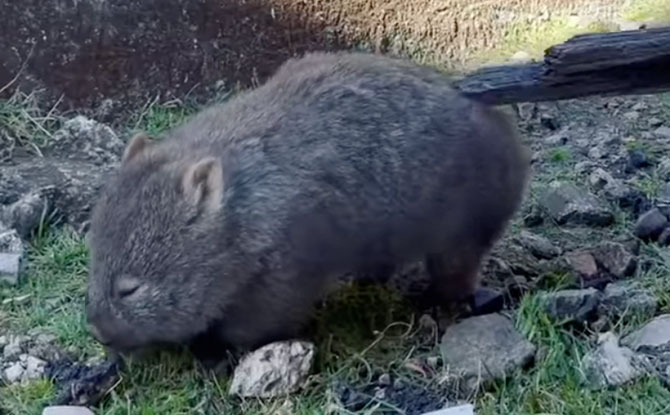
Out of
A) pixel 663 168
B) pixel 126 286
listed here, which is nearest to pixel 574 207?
pixel 663 168

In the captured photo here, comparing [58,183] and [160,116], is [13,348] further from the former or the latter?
[160,116]

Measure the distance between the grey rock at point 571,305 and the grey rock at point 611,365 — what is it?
6.7 inches

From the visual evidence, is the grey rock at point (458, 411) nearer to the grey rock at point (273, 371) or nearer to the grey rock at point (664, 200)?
the grey rock at point (273, 371)

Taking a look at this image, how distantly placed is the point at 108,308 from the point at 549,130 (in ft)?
8.47

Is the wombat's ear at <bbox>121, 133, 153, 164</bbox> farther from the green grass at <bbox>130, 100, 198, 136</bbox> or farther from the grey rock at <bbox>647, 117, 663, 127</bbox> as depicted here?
the grey rock at <bbox>647, 117, 663, 127</bbox>

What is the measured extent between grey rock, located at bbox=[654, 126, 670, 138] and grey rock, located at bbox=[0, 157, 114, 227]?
216 cm

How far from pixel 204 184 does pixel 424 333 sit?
2.70ft

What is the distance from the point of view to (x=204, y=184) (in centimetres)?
378

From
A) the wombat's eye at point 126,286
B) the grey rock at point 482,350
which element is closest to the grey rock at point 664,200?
the grey rock at point 482,350

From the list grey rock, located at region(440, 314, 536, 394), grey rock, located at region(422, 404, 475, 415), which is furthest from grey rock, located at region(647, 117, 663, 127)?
grey rock, located at region(422, 404, 475, 415)

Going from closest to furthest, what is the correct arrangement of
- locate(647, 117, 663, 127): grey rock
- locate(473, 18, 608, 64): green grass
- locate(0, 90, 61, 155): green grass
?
locate(0, 90, 61, 155): green grass, locate(647, 117, 663, 127): grey rock, locate(473, 18, 608, 64): green grass

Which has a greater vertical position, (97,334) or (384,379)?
(97,334)

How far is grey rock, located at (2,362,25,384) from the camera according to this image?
12.9 feet

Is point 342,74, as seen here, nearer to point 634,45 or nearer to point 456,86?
point 456,86
